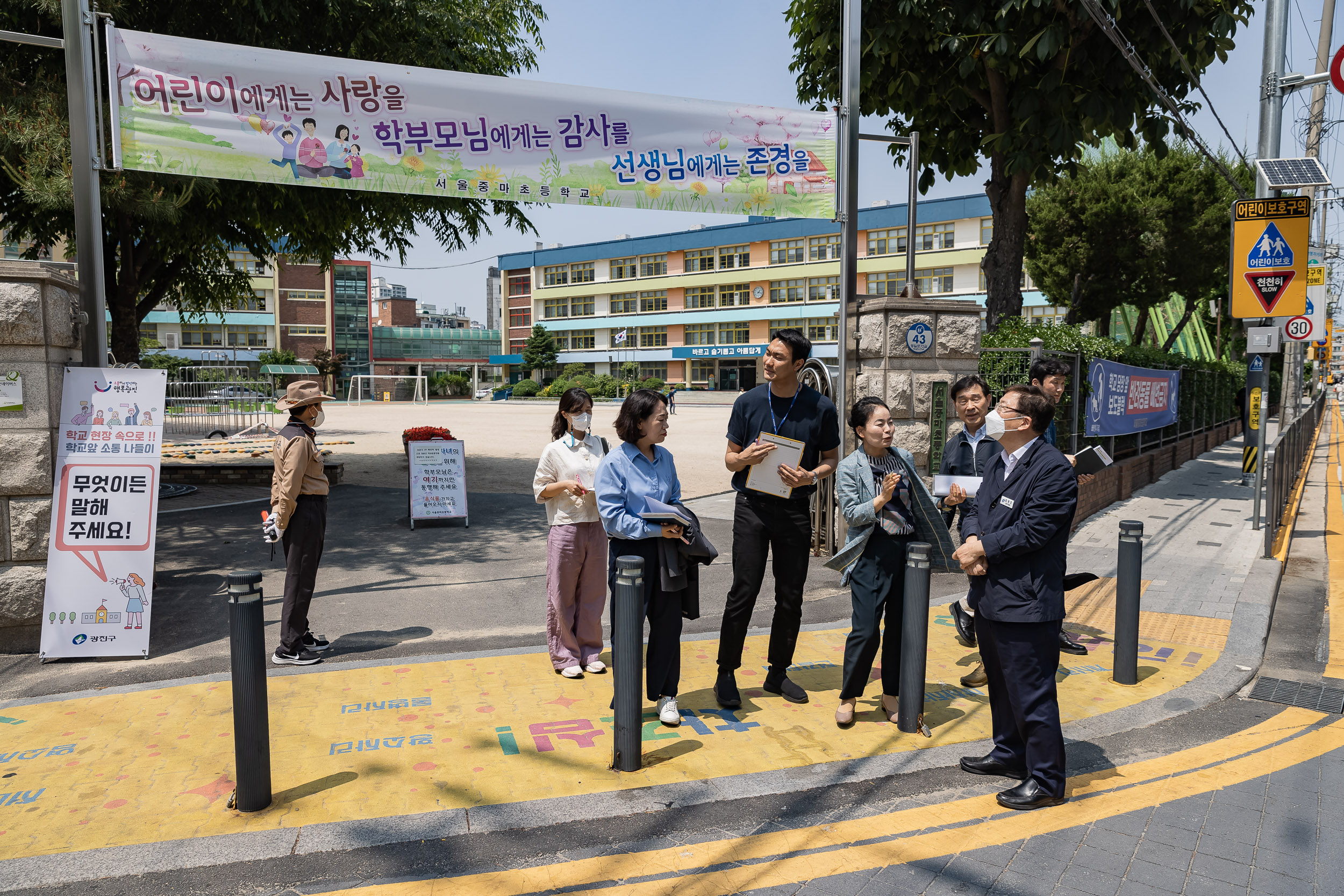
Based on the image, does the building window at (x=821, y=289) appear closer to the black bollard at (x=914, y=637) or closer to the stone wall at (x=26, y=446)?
the stone wall at (x=26, y=446)

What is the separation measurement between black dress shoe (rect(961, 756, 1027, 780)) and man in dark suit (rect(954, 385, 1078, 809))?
0.26 metres

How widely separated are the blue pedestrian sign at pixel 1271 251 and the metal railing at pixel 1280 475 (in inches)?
84.8

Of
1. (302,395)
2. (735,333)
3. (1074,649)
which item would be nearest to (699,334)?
(735,333)

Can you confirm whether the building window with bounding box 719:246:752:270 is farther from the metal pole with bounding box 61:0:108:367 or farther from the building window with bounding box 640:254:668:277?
the metal pole with bounding box 61:0:108:367

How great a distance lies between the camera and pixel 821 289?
66688mm

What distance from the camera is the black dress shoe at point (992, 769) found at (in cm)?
419

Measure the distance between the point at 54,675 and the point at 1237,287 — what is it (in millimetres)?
12128

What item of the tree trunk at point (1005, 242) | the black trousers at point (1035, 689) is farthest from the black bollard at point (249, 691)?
the tree trunk at point (1005, 242)

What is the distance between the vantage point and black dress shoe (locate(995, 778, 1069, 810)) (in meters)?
3.84

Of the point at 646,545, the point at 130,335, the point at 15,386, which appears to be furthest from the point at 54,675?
the point at 130,335

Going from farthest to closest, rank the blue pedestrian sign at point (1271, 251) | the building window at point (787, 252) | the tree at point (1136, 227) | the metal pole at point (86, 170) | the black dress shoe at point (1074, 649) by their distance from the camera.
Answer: the building window at point (787, 252) < the tree at point (1136, 227) < the blue pedestrian sign at point (1271, 251) < the black dress shoe at point (1074, 649) < the metal pole at point (86, 170)

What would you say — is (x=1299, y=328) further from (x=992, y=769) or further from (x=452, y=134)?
(x=452, y=134)

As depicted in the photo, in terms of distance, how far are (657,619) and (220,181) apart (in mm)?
8632

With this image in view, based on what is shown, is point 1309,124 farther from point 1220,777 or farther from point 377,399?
point 377,399
